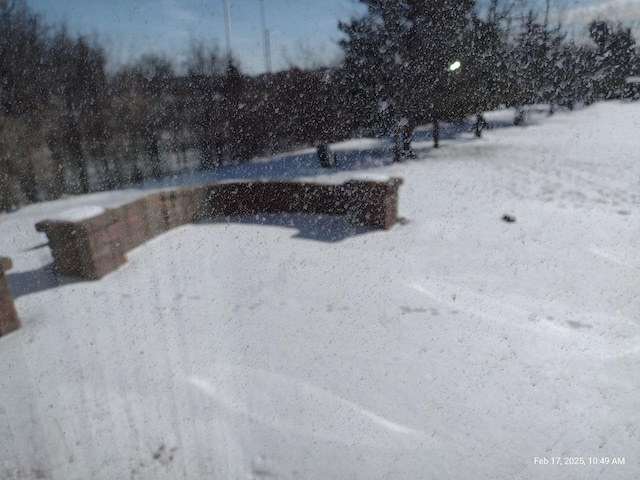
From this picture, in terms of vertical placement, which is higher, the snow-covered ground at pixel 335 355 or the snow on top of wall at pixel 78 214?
the snow on top of wall at pixel 78 214

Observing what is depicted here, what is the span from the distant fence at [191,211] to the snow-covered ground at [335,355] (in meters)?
0.29

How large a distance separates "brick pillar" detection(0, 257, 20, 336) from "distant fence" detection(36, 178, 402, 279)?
115 centimetres

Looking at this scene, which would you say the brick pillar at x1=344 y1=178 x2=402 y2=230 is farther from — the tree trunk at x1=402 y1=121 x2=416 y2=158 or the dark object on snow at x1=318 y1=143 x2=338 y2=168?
the tree trunk at x1=402 y1=121 x2=416 y2=158

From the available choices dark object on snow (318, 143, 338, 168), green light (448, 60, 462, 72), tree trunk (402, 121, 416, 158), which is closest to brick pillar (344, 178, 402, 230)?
dark object on snow (318, 143, 338, 168)

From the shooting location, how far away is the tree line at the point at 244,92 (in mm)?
10930

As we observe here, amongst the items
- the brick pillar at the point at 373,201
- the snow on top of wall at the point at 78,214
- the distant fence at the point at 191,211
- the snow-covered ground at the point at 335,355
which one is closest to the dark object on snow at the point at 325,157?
the distant fence at the point at 191,211

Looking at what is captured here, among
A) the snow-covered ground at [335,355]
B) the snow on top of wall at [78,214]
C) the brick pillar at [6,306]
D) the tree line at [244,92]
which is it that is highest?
the tree line at [244,92]

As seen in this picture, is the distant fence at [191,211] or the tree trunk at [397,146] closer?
the distant fence at [191,211]

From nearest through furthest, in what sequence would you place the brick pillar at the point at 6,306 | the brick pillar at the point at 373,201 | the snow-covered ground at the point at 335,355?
the snow-covered ground at the point at 335,355 → the brick pillar at the point at 6,306 → the brick pillar at the point at 373,201

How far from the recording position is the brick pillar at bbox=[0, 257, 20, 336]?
156 inches

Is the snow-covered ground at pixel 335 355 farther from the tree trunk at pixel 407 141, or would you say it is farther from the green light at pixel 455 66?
the green light at pixel 455 66

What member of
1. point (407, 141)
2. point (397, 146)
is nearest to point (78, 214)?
point (397, 146)

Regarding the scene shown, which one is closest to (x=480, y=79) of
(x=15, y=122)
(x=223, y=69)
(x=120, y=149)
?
(x=223, y=69)

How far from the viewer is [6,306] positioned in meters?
4.02
